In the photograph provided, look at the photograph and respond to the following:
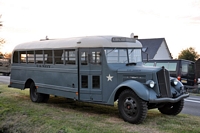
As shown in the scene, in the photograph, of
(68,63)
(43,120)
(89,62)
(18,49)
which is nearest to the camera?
(43,120)

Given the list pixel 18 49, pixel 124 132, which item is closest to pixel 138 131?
pixel 124 132

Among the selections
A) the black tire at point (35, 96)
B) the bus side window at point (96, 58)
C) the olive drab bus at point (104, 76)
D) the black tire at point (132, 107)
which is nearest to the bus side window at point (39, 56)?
the olive drab bus at point (104, 76)

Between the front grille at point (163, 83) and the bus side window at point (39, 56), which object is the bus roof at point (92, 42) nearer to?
the bus side window at point (39, 56)

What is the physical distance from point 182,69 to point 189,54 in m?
44.8

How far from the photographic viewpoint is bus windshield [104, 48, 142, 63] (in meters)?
8.62

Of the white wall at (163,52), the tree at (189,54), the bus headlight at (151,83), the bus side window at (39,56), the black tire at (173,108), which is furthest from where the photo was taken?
the tree at (189,54)

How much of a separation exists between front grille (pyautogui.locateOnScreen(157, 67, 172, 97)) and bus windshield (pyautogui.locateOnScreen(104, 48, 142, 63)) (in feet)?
4.62

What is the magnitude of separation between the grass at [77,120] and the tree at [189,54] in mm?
52258

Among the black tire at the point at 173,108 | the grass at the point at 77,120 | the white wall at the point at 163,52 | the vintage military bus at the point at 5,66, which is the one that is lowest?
the grass at the point at 77,120

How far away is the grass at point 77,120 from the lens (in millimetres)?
7031

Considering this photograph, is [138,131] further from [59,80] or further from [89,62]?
[59,80]

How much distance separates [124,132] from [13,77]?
24.6ft

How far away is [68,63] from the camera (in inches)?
378

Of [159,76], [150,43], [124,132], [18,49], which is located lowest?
[124,132]
